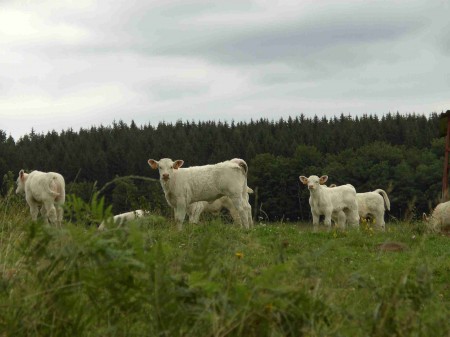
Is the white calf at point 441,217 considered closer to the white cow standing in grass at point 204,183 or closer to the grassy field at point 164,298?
the white cow standing in grass at point 204,183

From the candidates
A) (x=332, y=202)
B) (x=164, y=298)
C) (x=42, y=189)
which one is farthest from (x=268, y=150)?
(x=164, y=298)

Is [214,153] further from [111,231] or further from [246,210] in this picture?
[111,231]

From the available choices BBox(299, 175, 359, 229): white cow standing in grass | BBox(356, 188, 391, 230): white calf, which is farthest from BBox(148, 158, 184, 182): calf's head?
BBox(356, 188, 391, 230): white calf

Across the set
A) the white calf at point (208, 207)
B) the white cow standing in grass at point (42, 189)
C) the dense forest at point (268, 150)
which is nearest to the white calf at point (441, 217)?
the white calf at point (208, 207)

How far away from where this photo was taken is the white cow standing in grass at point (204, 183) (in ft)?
63.3

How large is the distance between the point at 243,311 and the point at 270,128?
14252cm

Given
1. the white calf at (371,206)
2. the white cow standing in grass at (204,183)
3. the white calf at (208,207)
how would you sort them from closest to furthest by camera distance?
1. the white cow standing in grass at (204,183)
2. the white calf at (208,207)
3. the white calf at (371,206)

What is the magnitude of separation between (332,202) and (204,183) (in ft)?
21.0

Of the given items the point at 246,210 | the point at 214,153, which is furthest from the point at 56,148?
the point at 246,210

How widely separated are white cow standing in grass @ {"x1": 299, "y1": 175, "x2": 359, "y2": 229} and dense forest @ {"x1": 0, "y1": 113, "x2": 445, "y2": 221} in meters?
49.9

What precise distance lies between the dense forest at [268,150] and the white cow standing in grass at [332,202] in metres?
49.9

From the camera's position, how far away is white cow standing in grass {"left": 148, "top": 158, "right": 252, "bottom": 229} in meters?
19.3

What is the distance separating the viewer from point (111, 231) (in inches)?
161

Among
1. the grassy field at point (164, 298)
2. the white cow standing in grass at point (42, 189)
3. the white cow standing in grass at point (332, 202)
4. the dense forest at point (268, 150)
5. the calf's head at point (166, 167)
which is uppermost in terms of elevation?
the grassy field at point (164, 298)
